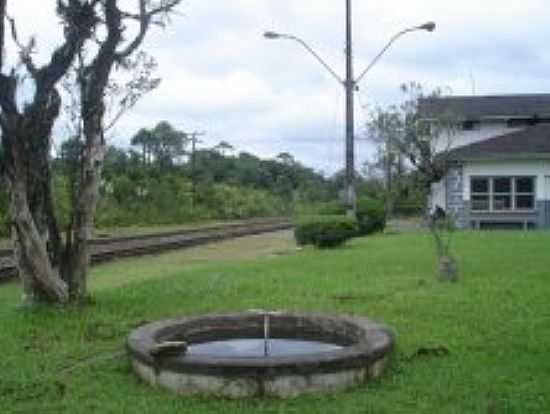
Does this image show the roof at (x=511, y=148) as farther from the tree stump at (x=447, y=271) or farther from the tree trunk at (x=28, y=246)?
the tree trunk at (x=28, y=246)

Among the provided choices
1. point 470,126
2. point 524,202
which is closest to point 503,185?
point 524,202

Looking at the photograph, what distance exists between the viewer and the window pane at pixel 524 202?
43031 millimetres

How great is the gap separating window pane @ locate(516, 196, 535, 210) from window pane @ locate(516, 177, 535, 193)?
0.30 m

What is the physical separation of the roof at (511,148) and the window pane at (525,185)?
4.06ft

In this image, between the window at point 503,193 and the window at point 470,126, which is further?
the window at point 470,126

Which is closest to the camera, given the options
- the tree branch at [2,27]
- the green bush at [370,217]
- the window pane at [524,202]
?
the tree branch at [2,27]

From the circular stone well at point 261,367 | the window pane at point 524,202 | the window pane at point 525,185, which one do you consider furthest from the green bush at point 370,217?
the circular stone well at point 261,367

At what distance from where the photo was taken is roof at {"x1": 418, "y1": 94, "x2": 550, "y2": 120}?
163 feet

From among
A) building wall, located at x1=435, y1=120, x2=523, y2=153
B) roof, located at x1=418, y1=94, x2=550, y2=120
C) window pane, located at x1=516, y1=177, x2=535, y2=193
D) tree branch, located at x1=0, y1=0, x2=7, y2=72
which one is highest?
roof, located at x1=418, y1=94, x2=550, y2=120

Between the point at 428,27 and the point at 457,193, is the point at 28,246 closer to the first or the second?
the point at 428,27

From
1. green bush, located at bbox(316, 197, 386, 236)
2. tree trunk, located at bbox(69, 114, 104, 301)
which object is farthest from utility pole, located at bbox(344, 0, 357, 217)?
tree trunk, located at bbox(69, 114, 104, 301)

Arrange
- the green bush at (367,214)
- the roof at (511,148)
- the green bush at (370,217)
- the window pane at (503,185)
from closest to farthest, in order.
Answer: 1. the green bush at (367,214)
2. the green bush at (370,217)
3. the roof at (511,148)
4. the window pane at (503,185)

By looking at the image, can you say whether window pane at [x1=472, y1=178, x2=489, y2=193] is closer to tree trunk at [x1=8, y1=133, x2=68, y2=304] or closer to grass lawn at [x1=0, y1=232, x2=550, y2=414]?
grass lawn at [x1=0, y1=232, x2=550, y2=414]

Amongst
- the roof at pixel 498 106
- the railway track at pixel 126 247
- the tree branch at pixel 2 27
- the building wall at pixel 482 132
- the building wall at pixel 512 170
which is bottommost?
the railway track at pixel 126 247
